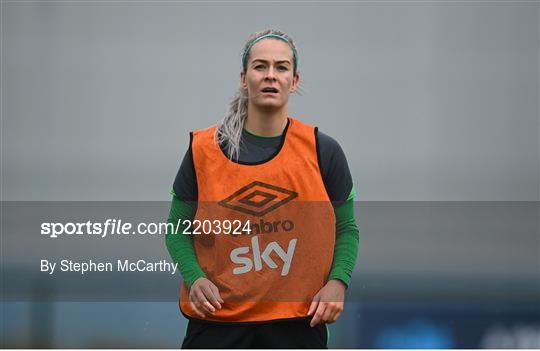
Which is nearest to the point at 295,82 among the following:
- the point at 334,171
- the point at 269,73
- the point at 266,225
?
the point at 269,73

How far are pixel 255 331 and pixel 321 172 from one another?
0.46 m

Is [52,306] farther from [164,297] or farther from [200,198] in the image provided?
[200,198]

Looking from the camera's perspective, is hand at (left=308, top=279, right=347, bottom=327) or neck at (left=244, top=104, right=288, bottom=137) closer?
hand at (left=308, top=279, right=347, bottom=327)

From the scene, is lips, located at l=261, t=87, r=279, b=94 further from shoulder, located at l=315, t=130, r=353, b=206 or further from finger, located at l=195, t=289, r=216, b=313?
finger, located at l=195, t=289, r=216, b=313

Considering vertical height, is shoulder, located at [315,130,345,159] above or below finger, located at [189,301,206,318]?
above

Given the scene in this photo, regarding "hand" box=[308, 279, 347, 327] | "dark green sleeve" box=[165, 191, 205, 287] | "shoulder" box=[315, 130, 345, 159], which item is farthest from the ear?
"hand" box=[308, 279, 347, 327]

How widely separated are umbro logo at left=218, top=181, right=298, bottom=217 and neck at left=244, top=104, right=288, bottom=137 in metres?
0.15

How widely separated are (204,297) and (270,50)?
0.68 metres

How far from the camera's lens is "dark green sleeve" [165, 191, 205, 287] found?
1963 millimetres

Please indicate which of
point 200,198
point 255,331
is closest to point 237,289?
point 255,331

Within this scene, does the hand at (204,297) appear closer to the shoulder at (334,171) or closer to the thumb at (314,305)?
the thumb at (314,305)

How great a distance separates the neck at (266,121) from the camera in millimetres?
1988

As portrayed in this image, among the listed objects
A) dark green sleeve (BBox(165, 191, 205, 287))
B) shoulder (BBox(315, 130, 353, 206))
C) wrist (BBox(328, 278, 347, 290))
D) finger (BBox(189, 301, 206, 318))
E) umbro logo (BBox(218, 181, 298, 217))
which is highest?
shoulder (BBox(315, 130, 353, 206))

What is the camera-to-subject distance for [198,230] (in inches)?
77.9
